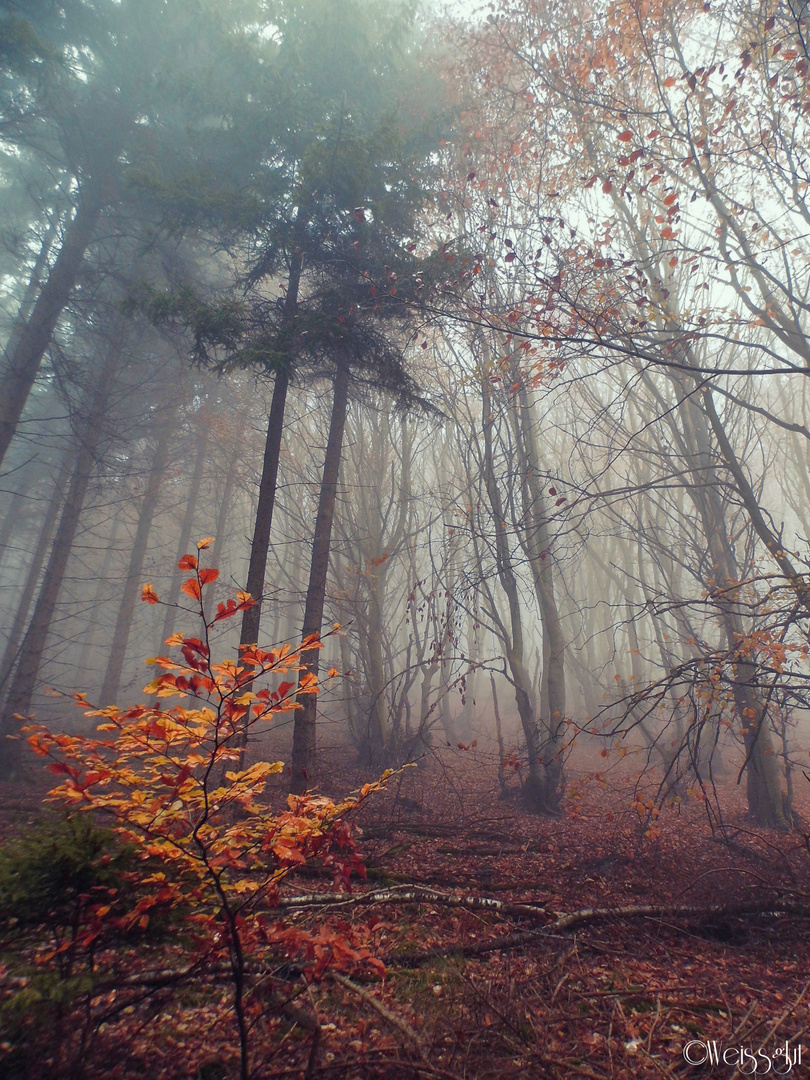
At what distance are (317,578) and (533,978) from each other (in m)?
5.25

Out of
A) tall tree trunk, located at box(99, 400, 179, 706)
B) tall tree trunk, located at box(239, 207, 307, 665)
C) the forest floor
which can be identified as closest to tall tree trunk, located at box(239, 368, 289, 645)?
tall tree trunk, located at box(239, 207, 307, 665)

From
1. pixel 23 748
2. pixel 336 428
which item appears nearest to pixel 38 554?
pixel 23 748

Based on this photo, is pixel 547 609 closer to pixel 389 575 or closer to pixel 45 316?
pixel 389 575

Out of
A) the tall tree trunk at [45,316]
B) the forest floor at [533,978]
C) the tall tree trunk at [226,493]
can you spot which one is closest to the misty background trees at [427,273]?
the tall tree trunk at [45,316]

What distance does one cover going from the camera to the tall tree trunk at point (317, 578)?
661 cm

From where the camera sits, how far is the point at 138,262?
35.1ft

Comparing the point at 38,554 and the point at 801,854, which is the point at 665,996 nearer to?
the point at 801,854

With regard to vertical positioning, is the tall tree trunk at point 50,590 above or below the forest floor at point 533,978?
above

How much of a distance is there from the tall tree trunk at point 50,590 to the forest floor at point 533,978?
6.51m

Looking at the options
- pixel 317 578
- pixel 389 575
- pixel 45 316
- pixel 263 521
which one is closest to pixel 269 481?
pixel 263 521

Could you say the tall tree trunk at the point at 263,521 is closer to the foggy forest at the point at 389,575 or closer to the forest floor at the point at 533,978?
the foggy forest at the point at 389,575

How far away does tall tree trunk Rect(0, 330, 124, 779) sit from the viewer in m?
8.31

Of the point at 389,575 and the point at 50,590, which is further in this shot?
the point at 389,575

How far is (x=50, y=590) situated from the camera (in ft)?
29.9
